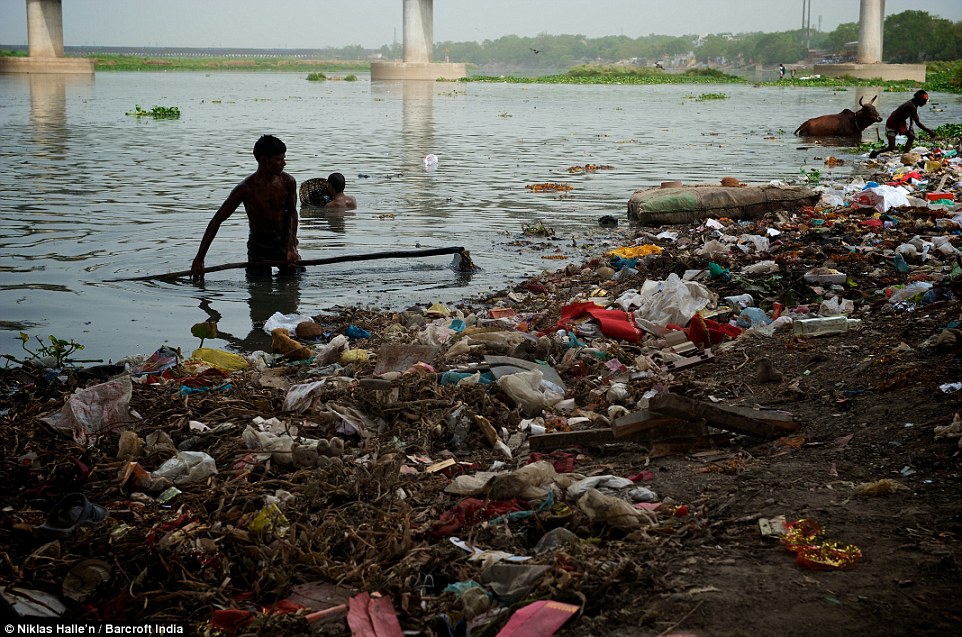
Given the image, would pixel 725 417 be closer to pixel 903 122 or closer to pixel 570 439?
pixel 570 439

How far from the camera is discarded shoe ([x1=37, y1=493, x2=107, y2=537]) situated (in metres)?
3.11

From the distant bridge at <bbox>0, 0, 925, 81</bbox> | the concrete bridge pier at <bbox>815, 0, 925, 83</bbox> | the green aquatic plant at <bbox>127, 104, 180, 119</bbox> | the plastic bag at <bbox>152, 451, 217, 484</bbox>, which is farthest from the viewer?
the distant bridge at <bbox>0, 0, 925, 81</bbox>

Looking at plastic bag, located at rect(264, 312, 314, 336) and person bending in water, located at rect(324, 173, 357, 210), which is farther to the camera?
person bending in water, located at rect(324, 173, 357, 210)

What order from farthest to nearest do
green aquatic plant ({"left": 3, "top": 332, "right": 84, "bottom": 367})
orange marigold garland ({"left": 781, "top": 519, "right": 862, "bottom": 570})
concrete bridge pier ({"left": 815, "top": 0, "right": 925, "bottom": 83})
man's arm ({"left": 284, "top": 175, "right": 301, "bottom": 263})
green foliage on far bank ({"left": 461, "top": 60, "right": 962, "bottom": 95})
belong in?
concrete bridge pier ({"left": 815, "top": 0, "right": 925, "bottom": 83}), green foliage on far bank ({"left": 461, "top": 60, "right": 962, "bottom": 95}), man's arm ({"left": 284, "top": 175, "right": 301, "bottom": 263}), green aquatic plant ({"left": 3, "top": 332, "right": 84, "bottom": 367}), orange marigold garland ({"left": 781, "top": 519, "right": 862, "bottom": 570})

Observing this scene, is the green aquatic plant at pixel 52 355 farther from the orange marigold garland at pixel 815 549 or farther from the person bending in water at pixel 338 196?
the person bending in water at pixel 338 196

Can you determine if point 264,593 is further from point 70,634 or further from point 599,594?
point 599,594

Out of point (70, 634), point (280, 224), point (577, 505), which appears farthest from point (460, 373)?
point (280, 224)

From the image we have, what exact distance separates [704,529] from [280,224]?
5.56m

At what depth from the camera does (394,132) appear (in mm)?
22672

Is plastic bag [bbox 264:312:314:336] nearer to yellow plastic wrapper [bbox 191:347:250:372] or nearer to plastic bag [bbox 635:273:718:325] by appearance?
yellow plastic wrapper [bbox 191:347:250:372]

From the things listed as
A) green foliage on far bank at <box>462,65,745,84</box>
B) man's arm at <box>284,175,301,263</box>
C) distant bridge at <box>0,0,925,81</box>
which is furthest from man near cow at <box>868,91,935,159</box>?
green foliage on far bank at <box>462,65,745,84</box>

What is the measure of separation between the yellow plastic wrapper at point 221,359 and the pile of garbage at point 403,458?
14 mm

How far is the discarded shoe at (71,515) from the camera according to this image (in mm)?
3109

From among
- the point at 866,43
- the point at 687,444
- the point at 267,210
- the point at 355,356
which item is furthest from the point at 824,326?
the point at 866,43
